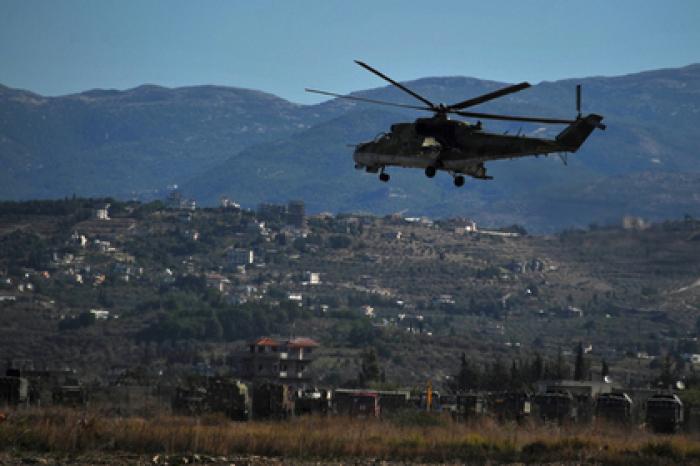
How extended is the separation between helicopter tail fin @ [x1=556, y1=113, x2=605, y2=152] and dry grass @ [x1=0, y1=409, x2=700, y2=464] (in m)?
12.3

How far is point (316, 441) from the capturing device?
69562 mm

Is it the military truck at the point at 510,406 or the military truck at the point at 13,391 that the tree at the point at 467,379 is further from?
the military truck at the point at 13,391

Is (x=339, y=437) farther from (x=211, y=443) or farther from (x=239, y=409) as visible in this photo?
(x=239, y=409)

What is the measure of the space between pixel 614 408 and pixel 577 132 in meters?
26.5

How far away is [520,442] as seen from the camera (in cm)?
7225

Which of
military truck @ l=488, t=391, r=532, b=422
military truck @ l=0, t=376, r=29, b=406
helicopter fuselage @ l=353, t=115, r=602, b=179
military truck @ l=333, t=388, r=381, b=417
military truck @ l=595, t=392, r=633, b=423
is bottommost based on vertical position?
military truck @ l=333, t=388, r=381, b=417

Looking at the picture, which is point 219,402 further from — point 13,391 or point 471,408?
point 471,408

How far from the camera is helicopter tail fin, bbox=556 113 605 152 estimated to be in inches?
2773

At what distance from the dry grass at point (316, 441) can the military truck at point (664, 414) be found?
7.13 metres

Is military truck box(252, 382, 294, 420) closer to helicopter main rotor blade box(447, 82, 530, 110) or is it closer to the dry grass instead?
the dry grass

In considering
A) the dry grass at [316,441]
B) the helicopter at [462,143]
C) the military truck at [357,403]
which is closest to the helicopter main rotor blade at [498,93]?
the helicopter at [462,143]

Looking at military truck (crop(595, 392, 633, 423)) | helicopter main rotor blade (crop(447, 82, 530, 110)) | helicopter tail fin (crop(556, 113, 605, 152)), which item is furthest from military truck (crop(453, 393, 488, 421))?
helicopter main rotor blade (crop(447, 82, 530, 110))

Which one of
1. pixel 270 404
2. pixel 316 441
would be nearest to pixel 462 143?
pixel 316 441

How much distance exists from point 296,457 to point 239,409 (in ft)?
52.4
